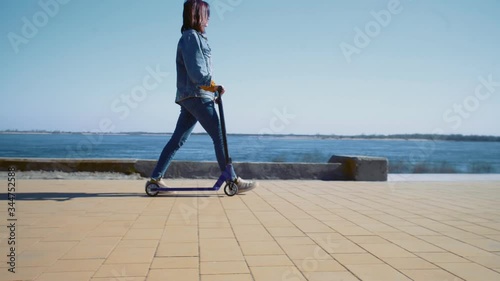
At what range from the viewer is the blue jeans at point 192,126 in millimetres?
5133

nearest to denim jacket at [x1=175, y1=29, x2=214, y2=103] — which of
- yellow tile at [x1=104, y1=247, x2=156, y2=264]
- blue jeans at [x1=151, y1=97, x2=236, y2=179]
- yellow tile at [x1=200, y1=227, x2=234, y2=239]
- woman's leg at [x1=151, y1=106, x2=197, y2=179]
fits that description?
blue jeans at [x1=151, y1=97, x2=236, y2=179]

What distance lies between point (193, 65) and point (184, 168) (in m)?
2.98

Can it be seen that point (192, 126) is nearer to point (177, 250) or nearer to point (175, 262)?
point (177, 250)

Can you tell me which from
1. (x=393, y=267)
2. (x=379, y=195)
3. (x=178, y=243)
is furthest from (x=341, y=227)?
(x=379, y=195)

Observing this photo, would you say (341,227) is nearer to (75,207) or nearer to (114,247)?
(114,247)

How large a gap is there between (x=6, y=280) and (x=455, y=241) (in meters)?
3.08

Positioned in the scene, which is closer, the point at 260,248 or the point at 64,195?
the point at 260,248

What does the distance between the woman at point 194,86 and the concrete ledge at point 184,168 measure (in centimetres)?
218

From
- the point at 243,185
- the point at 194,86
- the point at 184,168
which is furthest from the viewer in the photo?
the point at 184,168

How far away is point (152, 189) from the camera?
5301mm

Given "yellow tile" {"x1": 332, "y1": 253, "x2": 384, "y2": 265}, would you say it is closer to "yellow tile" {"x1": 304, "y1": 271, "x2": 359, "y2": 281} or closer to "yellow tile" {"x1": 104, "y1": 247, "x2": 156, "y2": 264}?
"yellow tile" {"x1": 304, "y1": 271, "x2": 359, "y2": 281}

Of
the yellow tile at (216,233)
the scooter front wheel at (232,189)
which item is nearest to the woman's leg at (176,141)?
the scooter front wheel at (232,189)

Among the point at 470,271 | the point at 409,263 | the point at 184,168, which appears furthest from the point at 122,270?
the point at 184,168

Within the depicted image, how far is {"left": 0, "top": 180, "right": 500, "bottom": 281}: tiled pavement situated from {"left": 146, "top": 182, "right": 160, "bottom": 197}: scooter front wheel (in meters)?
0.13
